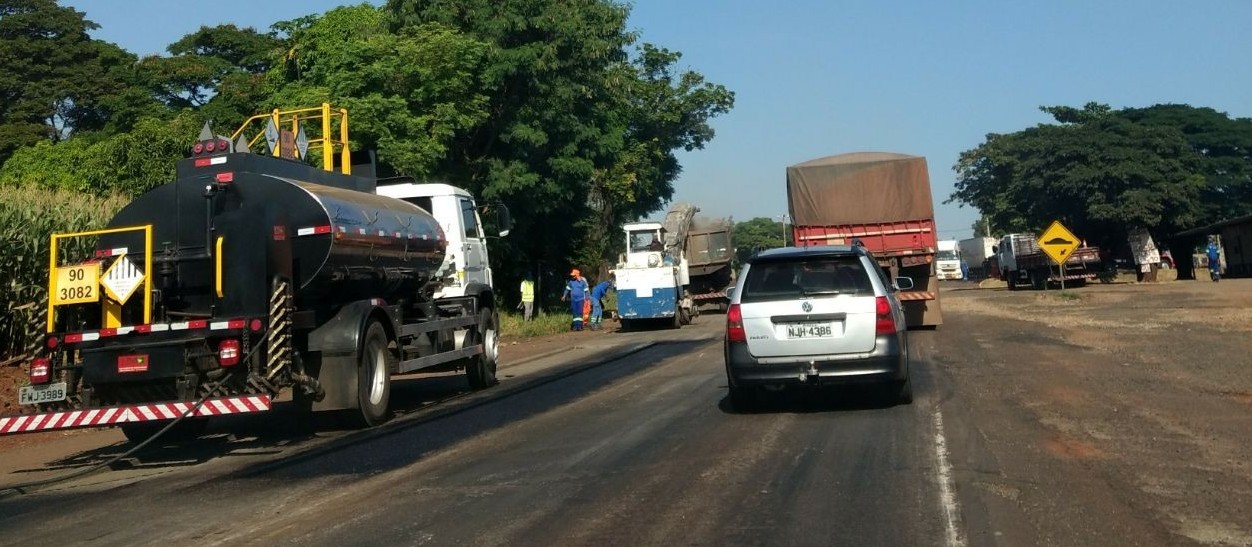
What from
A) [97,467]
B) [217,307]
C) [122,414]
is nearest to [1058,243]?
[217,307]

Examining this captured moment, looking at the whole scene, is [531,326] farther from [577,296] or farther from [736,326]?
[736,326]

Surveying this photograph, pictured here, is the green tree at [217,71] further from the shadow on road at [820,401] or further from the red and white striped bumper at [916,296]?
the shadow on road at [820,401]

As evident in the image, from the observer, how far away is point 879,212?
22.7 metres

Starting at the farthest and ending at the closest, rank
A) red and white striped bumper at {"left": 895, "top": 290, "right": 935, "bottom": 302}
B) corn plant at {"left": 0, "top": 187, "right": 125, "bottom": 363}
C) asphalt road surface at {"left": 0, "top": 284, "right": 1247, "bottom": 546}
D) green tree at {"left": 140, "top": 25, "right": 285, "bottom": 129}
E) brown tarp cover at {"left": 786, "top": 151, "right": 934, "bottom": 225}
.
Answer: green tree at {"left": 140, "top": 25, "right": 285, "bottom": 129} → brown tarp cover at {"left": 786, "top": 151, "right": 934, "bottom": 225} → red and white striped bumper at {"left": 895, "top": 290, "right": 935, "bottom": 302} → corn plant at {"left": 0, "top": 187, "right": 125, "bottom": 363} → asphalt road surface at {"left": 0, "top": 284, "right": 1247, "bottom": 546}

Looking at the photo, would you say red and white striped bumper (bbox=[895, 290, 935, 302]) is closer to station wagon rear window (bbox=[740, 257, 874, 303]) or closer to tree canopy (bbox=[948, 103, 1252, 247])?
station wagon rear window (bbox=[740, 257, 874, 303])

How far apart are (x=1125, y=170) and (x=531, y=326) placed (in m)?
34.5

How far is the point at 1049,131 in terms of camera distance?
6038 cm

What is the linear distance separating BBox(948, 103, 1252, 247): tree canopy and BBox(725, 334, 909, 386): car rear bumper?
149 feet

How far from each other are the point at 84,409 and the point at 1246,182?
6567cm

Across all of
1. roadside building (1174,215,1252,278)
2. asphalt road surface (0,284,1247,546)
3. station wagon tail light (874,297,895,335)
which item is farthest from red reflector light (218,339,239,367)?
roadside building (1174,215,1252,278)

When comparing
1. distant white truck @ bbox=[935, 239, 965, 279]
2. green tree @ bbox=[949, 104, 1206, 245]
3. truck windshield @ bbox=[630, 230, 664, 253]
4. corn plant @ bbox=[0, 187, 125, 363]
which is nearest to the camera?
corn plant @ bbox=[0, 187, 125, 363]

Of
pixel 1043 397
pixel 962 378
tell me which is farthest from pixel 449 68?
pixel 1043 397

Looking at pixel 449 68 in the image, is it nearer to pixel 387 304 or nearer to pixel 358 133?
pixel 358 133

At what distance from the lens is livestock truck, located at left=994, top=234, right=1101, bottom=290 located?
46.9m
